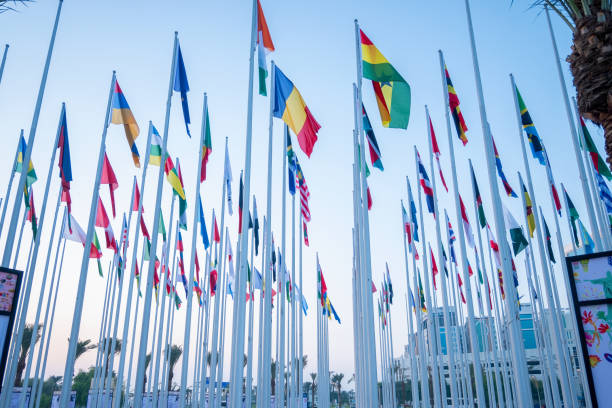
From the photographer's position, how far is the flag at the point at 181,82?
1078 centimetres

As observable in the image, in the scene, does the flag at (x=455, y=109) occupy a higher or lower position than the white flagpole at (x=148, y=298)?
higher

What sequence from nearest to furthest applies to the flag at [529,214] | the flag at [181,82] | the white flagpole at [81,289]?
the white flagpole at [81,289] → the flag at [181,82] → the flag at [529,214]

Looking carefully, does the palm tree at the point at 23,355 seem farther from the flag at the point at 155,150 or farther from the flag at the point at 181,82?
the flag at the point at 181,82

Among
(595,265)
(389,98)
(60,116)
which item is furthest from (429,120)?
(60,116)

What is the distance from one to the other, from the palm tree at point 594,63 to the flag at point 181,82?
7959 mm

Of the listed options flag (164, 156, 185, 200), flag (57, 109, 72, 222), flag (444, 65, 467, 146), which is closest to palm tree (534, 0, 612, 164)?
flag (444, 65, 467, 146)

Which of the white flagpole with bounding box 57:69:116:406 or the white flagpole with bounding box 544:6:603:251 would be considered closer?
the white flagpole with bounding box 57:69:116:406

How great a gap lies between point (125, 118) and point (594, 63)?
10.2 metres

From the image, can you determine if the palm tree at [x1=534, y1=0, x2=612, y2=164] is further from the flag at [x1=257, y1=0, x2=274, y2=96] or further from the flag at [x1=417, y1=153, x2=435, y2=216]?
the flag at [x1=417, y1=153, x2=435, y2=216]

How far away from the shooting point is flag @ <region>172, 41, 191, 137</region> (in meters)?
10.8

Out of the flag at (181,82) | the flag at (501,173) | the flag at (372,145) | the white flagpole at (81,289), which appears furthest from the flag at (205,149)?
the flag at (501,173)

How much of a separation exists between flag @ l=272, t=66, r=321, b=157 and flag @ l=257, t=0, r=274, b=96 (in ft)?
1.48

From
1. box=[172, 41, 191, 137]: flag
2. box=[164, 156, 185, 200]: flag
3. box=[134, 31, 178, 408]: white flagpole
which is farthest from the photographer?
box=[164, 156, 185, 200]: flag

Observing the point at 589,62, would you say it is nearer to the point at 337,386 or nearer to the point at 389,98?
the point at 389,98
